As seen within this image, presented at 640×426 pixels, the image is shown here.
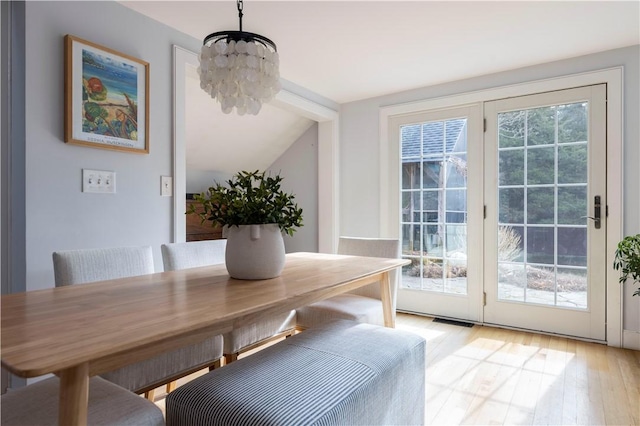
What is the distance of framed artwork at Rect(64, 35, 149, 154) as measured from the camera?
1880 mm

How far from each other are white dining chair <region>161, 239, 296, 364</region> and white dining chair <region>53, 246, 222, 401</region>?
0.29ft

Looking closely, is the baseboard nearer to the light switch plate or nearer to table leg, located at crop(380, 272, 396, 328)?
table leg, located at crop(380, 272, 396, 328)

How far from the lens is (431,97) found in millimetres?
3480

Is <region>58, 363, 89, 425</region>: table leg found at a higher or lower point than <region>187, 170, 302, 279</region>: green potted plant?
lower

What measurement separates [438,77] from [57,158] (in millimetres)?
2876

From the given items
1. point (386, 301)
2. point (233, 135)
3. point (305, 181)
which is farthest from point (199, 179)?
point (386, 301)

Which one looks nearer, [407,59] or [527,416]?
[527,416]

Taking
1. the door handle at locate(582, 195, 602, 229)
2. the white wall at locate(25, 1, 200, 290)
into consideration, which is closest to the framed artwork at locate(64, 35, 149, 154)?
the white wall at locate(25, 1, 200, 290)

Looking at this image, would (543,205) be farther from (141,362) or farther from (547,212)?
(141,362)

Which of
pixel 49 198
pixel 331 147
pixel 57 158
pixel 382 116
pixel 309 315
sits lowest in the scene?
pixel 309 315

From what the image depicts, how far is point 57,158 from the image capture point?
1850mm

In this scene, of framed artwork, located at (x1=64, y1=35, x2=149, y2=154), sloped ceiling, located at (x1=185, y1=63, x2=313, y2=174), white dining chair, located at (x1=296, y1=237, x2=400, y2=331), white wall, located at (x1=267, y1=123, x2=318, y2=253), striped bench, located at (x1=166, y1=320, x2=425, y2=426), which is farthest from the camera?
white wall, located at (x1=267, y1=123, x2=318, y2=253)

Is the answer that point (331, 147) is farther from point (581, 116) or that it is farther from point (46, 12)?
point (46, 12)

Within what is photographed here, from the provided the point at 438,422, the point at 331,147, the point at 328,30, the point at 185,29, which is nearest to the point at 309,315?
the point at 438,422
